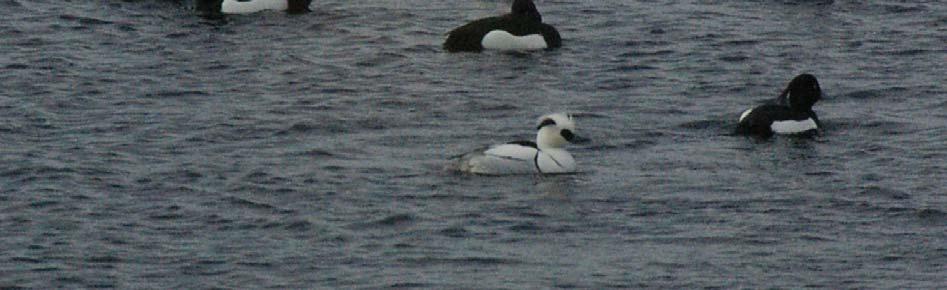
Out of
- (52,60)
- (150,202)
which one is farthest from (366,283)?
(52,60)

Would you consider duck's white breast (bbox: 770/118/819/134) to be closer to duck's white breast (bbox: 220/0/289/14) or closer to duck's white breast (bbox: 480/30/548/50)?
duck's white breast (bbox: 480/30/548/50)

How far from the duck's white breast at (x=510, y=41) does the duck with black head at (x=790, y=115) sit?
5.25 m

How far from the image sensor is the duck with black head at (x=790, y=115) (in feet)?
84.8

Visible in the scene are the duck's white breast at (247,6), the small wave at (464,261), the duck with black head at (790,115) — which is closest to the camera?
the small wave at (464,261)

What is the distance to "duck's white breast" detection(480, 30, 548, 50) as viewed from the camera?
31281 millimetres

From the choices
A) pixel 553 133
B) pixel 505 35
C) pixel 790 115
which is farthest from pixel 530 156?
pixel 505 35

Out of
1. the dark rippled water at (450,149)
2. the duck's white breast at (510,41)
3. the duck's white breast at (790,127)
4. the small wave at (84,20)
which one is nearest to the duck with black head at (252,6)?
the dark rippled water at (450,149)

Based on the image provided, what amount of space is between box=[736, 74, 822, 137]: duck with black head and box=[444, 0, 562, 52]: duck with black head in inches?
208

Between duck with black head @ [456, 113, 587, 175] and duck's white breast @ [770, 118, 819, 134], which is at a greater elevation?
duck with black head @ [456, 113, 587, 175]

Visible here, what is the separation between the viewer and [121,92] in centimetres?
2833

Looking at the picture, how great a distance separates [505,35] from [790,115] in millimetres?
6178

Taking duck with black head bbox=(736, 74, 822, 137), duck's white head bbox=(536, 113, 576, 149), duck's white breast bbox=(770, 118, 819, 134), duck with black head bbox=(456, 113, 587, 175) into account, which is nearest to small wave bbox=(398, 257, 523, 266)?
duck with black head bbox=(456, 113, 587, 175)

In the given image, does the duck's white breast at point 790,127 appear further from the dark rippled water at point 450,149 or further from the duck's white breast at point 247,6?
the duck's white breast at point 247,6

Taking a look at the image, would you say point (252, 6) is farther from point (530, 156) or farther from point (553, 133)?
→ point (530, 156)
